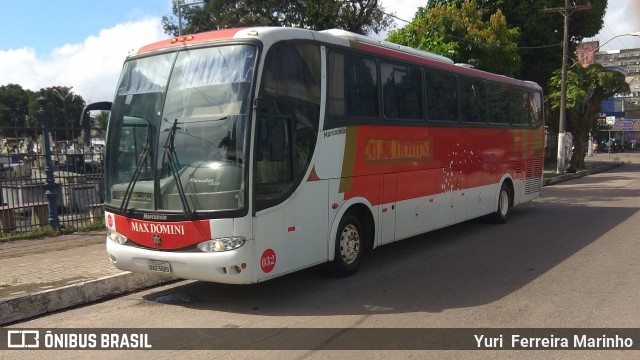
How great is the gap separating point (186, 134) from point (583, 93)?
27.5 meters

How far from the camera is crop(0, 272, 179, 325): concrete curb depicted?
5.77 m

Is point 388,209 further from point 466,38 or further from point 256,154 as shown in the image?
point 466,38

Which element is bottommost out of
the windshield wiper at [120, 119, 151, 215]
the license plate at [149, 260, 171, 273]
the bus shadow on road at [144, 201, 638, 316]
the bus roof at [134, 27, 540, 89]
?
the bus shadow on road at [144, 201, 638, 316]

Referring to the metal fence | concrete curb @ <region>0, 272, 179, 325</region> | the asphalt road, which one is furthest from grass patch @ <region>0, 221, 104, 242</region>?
the asphalt road

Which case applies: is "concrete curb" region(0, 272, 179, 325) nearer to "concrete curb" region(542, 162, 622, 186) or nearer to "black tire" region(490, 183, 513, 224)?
"black tire" region(490, 183, 513, 224)

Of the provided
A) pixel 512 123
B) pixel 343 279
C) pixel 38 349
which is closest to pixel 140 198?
pixel 38 349

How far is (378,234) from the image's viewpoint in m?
7.76

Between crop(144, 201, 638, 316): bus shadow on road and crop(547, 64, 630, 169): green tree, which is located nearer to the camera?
crop(144, 201, 638, 316): bus shadow on road

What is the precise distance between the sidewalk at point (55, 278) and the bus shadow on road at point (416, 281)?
575 millimetres

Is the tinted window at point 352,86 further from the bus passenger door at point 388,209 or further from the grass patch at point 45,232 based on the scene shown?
the grass patch at point 45,232

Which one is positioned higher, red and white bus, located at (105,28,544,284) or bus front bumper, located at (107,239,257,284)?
red and white bus, located at (105,28,544,284)

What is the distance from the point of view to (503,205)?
40.0 feet

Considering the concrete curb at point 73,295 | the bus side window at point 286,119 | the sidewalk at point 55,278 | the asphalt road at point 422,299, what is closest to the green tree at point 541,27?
the asphalt road at point 422,299

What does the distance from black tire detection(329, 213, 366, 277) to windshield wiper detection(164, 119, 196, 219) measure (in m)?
2.15
